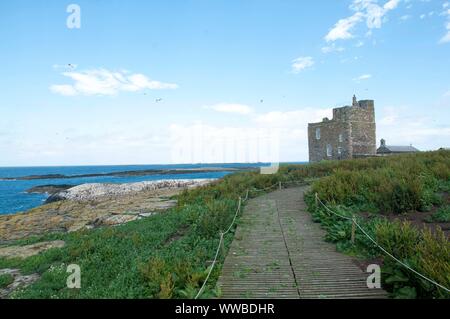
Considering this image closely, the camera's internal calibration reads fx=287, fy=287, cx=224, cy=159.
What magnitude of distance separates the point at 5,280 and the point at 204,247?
233 inches

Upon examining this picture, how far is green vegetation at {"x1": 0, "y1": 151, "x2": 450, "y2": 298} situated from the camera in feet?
19.5

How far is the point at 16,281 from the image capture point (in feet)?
28.5

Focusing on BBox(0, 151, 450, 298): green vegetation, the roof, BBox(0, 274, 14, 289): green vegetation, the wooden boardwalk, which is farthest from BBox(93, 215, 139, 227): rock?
the roof

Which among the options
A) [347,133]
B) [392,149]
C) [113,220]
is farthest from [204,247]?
[392,149]

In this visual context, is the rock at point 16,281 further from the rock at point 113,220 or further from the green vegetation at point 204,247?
the rock at point 113,220

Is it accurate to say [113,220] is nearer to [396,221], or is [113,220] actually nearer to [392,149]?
[396,221]

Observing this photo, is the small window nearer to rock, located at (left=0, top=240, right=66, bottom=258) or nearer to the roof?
the roof

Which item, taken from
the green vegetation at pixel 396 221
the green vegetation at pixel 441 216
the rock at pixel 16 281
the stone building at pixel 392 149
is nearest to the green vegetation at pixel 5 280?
the rock at pixel 16 281

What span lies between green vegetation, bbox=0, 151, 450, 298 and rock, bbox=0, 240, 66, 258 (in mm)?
735

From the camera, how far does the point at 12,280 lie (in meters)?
8.70

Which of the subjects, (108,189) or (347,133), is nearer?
(347,133)
